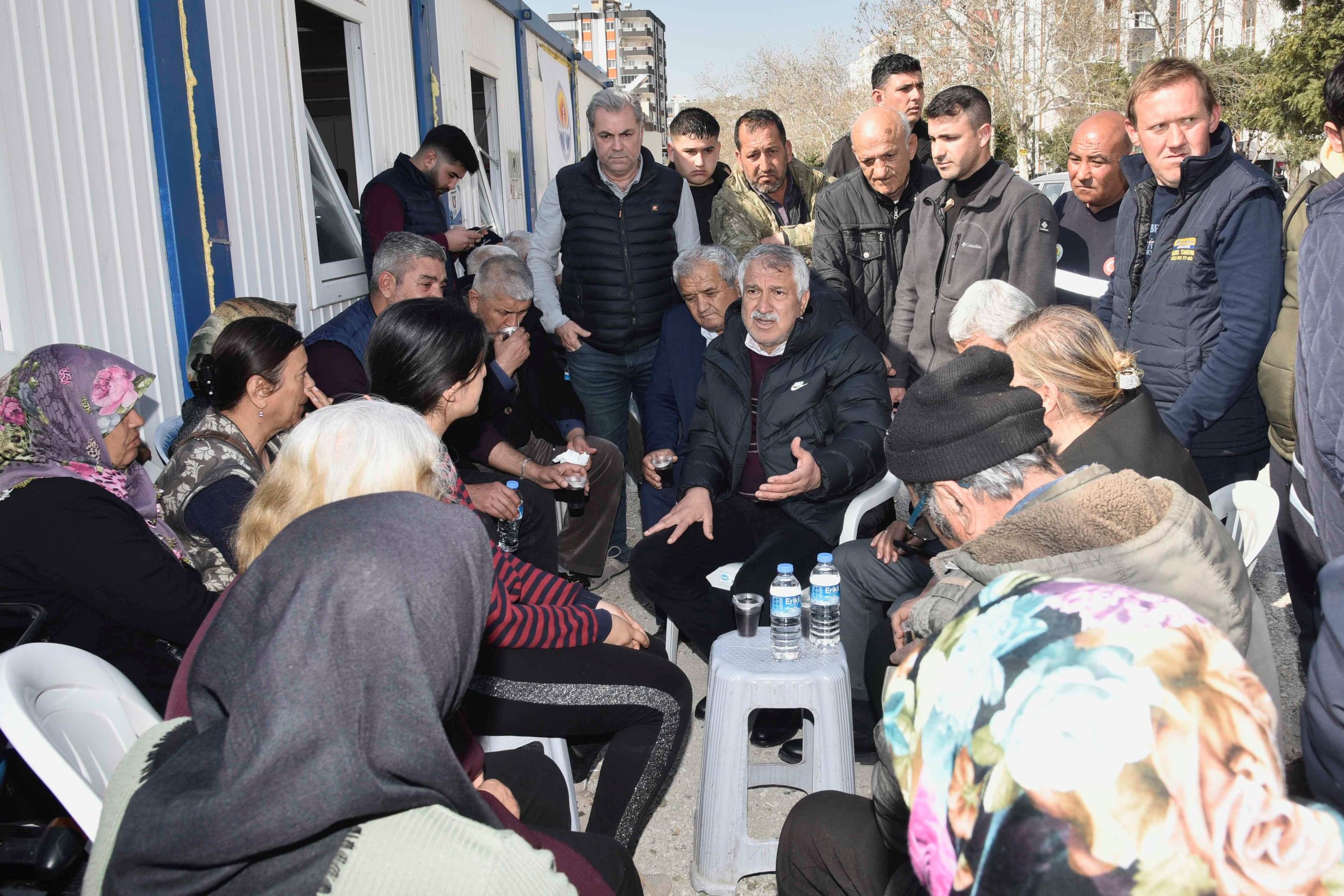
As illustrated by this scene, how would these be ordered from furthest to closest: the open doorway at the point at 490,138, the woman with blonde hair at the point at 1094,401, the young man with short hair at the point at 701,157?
the open doorway at the point at 490,138, the young man with short hair at the point at 701,157, the woman with blonde hair at the point at 1094,401

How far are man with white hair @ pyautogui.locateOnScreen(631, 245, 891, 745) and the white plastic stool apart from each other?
2.46ft

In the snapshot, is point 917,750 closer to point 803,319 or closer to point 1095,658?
point 1095,658

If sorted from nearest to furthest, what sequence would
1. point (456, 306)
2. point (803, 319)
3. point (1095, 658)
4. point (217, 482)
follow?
point (1095, 658)
point (217, 482)
point (456, 306)
point (803, 319)

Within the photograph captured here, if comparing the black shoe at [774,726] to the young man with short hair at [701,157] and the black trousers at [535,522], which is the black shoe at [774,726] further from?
the young man with short hair at [701,157]

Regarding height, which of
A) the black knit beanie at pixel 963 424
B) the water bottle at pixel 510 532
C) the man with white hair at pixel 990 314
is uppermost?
the man with white hair at pixel 990 314

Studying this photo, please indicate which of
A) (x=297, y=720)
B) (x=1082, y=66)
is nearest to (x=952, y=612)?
(x=297, y=720)

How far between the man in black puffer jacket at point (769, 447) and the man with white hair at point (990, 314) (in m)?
0.47

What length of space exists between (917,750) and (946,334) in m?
3.15

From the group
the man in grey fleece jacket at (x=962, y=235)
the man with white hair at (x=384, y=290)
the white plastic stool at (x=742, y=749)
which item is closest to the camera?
the white plastic stool at (x=742, y=749)

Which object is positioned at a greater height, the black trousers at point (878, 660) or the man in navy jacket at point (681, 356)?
the man in navy jacket at point (681, 356)

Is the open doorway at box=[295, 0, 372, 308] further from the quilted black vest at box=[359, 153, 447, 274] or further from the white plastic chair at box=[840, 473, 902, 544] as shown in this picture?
the white plastic chair at box=[840, 473, 902, 544]

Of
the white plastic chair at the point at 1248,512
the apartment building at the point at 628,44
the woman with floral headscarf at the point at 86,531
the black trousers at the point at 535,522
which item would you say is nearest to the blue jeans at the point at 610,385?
the black trousers at the point at 535,522

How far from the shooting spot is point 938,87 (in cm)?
2306

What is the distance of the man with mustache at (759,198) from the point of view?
15.5 feet
